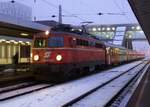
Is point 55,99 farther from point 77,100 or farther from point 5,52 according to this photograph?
point 5,52

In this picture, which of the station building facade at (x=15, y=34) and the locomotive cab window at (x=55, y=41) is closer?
the locomotive cab window at (x=55, y=41)

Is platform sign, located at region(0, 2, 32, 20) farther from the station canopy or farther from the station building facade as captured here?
the station canopy

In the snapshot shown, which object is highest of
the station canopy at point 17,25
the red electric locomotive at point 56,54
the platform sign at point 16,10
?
the platform sign at point 16,10

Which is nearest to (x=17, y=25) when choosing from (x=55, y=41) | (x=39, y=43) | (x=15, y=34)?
(x=39, y=43)

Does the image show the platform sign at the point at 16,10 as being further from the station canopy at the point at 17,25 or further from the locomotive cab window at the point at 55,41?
the locomotive cab window at the point at 55,41

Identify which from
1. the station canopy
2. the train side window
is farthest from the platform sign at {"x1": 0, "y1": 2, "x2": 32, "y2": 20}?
the train side window

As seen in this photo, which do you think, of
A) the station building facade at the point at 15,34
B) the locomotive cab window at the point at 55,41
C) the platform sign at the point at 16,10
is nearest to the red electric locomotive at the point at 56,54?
the locomotive cab window at the point at 55,41

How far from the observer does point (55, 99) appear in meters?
15.8

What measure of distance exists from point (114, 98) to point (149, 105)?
2974mm

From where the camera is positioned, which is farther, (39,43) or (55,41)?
(39,43)

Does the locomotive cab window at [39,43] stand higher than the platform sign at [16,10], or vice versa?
the platform sign at [16,10]

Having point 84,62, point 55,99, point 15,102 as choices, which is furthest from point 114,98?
point 84,62

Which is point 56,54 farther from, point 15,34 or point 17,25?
point 15,34

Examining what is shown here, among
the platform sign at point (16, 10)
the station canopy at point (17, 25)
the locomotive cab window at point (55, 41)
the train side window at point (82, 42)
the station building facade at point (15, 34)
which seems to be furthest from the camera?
the platform sign at point (16, 10)
